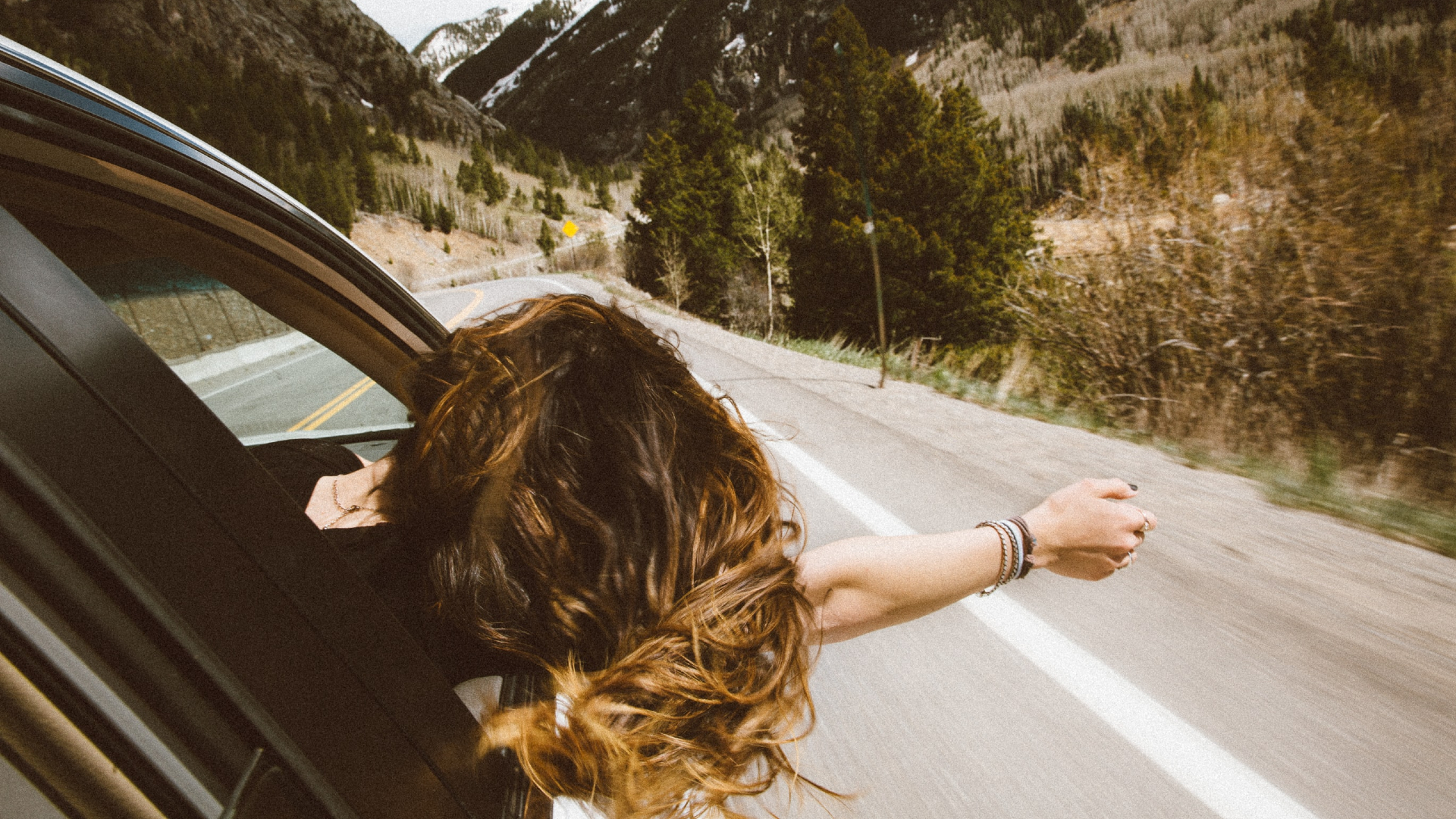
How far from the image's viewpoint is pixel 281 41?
345ft

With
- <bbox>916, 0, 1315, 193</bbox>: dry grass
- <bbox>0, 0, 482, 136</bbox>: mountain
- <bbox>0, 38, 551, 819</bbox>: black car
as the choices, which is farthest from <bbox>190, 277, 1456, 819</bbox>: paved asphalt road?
<bbox>0, 0, 482, 136</bbox>: mountain

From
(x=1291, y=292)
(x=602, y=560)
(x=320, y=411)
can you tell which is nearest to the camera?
(x=602, y=560)

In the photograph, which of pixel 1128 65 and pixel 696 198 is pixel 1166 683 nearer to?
pixel 696 198

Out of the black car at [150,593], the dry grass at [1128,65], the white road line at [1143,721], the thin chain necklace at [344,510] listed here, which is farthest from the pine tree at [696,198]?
the black car at [150,593]

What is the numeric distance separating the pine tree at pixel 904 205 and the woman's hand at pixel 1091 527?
23307 mm

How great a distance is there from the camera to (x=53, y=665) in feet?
1.61

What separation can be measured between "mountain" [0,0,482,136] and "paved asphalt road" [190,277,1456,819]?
7843cm

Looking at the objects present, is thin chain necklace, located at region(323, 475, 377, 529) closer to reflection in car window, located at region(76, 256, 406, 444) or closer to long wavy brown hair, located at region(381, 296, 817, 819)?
long wavy brown hair, located at region(381, 296, 817, 819)

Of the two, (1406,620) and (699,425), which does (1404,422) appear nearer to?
(1406,620)

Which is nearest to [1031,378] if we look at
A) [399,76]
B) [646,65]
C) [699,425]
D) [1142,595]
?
[1142,595]

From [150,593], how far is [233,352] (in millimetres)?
1501

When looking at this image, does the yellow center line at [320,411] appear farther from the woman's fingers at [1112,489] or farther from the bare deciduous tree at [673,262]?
the bare deciduous tree at [673,262]

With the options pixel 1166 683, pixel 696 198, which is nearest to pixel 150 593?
pixel 1166 683

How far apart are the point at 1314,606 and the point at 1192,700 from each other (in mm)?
748
